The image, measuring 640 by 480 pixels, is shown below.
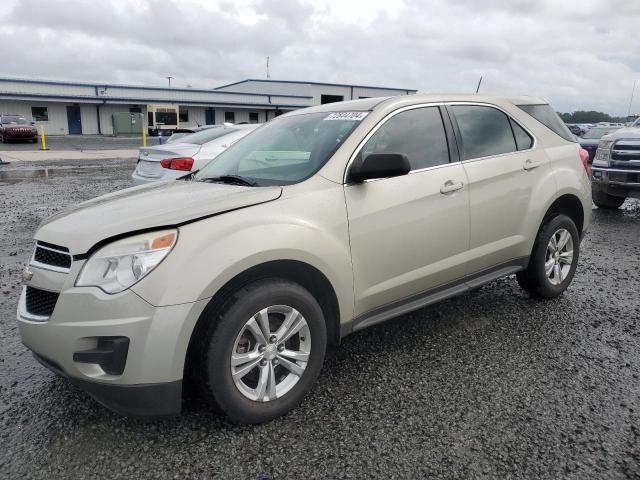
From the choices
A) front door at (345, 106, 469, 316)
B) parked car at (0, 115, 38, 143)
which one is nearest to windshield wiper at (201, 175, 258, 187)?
front door at (345, 106, 469, 316)

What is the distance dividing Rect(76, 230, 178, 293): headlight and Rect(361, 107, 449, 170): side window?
1.49 metres

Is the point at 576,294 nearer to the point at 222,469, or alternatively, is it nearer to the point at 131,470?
the point at 222,469

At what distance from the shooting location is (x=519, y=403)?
293 centimetres

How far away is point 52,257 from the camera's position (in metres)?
2.61

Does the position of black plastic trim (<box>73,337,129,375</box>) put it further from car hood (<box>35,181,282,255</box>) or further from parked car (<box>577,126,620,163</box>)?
parked car (<box>577,126,620,163</box>)

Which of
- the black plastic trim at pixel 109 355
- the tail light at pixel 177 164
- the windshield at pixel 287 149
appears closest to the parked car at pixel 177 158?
the tail light at pixel 177 164

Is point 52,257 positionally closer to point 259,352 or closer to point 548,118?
point 259,352

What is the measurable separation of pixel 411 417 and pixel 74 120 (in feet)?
166

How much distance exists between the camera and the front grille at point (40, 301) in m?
2.48

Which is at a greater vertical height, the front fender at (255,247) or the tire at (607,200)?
the front fender at (255,247)

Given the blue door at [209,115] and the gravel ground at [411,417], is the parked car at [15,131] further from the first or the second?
the gravel ground at [411,417]

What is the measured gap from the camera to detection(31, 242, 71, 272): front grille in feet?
8.26

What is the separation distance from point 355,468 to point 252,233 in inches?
48.5

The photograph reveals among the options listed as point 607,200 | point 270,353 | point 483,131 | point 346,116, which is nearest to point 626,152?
point 607,200
